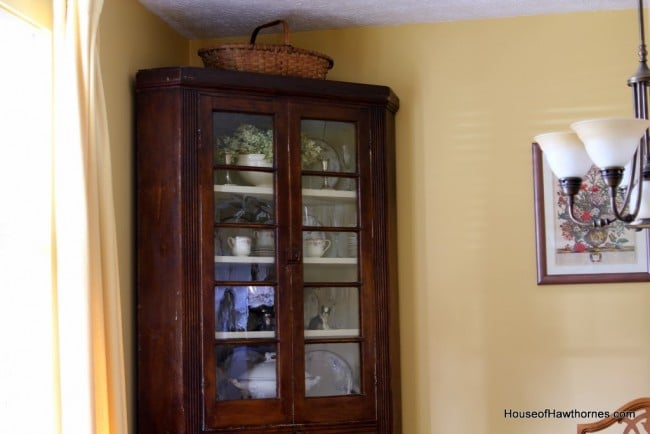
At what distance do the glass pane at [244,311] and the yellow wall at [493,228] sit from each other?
63cm

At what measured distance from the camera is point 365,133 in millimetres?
3062

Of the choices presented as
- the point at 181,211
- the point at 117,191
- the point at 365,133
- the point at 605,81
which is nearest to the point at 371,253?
the point at 365,133

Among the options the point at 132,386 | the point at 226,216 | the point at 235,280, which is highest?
the point at 226,216

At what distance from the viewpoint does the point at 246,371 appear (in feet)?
9.32

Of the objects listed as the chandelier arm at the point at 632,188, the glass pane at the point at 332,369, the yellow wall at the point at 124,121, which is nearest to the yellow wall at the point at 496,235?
the glass pane at the point at 332,369

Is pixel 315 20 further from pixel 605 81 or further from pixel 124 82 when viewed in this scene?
pixel 605 81

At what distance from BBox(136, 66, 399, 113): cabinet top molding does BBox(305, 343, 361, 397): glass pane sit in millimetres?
907

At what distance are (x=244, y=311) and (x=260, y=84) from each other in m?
0.80

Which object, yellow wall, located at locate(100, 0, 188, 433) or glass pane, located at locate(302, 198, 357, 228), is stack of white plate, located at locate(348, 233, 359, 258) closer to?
glass pane, located at locate(302, 198, 357, 228)

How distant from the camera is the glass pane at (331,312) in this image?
2.95m

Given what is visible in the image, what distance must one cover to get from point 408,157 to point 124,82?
114 cm

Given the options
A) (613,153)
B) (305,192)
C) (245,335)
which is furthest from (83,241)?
(613,153)

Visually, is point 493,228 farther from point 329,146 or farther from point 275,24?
point 275,24

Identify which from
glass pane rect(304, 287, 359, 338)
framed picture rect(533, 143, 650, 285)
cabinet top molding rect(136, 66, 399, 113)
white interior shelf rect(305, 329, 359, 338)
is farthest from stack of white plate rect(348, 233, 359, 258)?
framed picture rect(533, 143, 650, 285)
